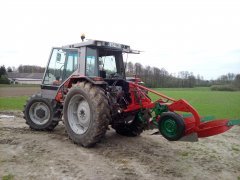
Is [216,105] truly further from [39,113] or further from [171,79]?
[171,79]

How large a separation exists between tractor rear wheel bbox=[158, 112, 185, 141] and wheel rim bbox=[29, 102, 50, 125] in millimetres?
4081

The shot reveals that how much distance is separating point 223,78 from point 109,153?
82895 mm

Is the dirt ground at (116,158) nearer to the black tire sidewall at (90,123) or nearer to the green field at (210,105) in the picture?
the black tire sidewall at (90,123)

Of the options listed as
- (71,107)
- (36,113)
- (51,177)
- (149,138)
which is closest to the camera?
(51,177)

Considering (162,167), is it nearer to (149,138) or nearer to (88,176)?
(88,176)

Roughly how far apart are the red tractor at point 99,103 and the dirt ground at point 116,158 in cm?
50

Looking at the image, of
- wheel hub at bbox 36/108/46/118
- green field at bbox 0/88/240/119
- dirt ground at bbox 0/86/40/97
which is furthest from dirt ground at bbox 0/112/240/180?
dirt ground at bbox 0/86/40/97

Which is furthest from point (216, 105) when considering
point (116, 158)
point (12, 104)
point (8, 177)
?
point (8, 177)

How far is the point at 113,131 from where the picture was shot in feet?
31.6

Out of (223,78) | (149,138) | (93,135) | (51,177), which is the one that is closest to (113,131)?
(149,138)

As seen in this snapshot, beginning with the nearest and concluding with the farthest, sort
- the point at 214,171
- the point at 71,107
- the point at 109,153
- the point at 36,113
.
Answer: the point at 214,171
the point at 109,153
the point at 71,107
the point at 36,113

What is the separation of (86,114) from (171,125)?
2263 mm

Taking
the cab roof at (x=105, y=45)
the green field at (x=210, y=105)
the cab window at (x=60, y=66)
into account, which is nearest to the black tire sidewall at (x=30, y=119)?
the cab window at (x=60, y=66)

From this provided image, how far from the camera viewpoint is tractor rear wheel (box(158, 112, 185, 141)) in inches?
242
